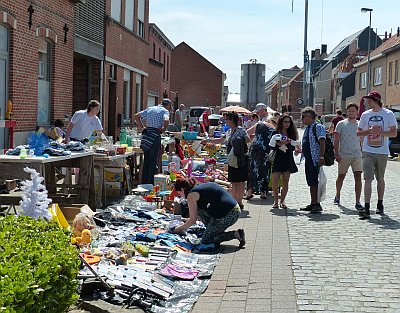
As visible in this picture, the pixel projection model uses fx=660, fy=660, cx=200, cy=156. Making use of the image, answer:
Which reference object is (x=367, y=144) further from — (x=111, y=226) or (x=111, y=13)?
(x=111, y=13)

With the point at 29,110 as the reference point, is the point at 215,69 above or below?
above

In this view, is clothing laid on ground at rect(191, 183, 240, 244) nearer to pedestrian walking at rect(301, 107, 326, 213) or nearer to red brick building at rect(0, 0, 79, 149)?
pedestrian walking at rect(301, 107, 326, 213)

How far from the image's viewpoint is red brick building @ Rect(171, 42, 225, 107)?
71375 mm

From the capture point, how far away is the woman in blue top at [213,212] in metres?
8.62

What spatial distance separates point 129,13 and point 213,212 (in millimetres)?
19610

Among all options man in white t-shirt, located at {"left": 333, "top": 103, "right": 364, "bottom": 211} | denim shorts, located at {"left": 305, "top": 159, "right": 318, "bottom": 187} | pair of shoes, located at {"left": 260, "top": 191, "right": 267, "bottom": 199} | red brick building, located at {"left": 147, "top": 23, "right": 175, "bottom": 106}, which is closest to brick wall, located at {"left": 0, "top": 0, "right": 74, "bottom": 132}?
pair of shoes, located at {"left": 260, "top": 191, "right": 267, "bottom": 199}

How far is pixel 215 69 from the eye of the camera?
71562 millimetres

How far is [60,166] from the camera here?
11.1 metres

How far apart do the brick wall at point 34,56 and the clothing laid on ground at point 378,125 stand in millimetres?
7690

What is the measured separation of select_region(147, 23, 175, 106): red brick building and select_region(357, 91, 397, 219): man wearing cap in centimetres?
2370

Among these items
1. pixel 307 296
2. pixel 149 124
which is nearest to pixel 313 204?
pixel 149 124

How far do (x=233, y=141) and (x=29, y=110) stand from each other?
6009 mm

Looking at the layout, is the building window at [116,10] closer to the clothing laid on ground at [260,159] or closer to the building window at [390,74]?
the clothing laid on ground at [260,159]

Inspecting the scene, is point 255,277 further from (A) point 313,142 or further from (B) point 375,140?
(A) point 313,142
